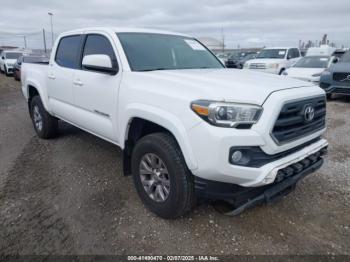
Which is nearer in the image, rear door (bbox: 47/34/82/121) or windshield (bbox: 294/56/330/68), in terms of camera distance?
rear door (bbox: 47/34/82/121)

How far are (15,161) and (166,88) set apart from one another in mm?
3104

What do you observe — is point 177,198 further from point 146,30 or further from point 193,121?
point 146,30

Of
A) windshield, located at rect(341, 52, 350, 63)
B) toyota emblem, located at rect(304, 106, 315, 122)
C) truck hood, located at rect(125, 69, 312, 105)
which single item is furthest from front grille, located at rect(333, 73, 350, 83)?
toyota emblem, located at rect(304, 106, 315, 122)

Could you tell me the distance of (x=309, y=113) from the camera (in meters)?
2.72

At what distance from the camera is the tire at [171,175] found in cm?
258

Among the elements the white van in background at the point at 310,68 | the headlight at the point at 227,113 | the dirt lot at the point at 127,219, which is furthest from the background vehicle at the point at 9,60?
the headlight at the point at 227,113

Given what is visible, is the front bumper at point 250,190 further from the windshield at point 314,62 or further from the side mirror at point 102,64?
the windshield at point 314,62

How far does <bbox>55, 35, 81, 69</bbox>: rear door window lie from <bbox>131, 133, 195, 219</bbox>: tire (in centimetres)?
201

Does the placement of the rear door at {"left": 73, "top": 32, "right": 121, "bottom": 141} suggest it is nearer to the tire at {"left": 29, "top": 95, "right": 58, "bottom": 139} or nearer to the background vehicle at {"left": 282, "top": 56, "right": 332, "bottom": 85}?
the tire at {"left": 29, "top": 95, "right": 58, "bottom": 139}

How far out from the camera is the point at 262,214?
312 centimetres

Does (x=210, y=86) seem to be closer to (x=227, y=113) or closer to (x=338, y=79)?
(x=227, y=113)

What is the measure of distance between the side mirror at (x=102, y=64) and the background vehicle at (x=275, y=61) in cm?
1192

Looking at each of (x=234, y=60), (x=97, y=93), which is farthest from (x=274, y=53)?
(x=97, y=93)

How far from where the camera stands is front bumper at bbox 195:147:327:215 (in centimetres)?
246
